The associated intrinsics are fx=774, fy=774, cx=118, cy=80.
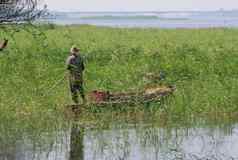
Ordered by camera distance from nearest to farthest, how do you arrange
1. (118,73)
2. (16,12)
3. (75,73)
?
1. (16,12)
2. (75,73)
3. (118,73)

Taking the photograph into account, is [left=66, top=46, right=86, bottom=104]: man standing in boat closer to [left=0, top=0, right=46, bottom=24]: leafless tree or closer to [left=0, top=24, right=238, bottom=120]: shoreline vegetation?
[left=0, top=24, right=238, bottom=120]: shoreline vegetation

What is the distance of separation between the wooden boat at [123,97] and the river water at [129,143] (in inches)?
50.2

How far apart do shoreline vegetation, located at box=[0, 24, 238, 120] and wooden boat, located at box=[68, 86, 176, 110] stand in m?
0.20

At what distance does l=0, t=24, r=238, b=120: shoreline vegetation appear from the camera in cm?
1895

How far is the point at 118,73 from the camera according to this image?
Result: 2811 cm

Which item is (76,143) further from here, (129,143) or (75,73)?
(75,73)

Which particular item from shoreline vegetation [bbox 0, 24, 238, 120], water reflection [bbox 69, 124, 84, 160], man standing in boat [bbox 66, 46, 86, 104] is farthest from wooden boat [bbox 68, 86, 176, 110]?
water reflection [bbox 69, 124, 84, 160]

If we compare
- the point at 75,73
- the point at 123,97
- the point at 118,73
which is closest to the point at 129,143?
the point at 123,97

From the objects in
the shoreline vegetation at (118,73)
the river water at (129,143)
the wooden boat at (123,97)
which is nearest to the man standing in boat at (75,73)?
the shoreline vegetation at (118,73)

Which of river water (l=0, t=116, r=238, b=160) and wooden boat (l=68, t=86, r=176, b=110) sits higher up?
wooden boat (l=68, t=86, r=176, b=110)

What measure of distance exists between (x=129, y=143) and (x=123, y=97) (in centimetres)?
414

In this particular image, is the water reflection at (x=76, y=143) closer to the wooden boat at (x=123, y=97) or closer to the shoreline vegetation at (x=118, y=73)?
the shoreline vegetation at (x=118, y=73)

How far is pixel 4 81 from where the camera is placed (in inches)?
875

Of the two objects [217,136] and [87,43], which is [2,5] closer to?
[217,136]
